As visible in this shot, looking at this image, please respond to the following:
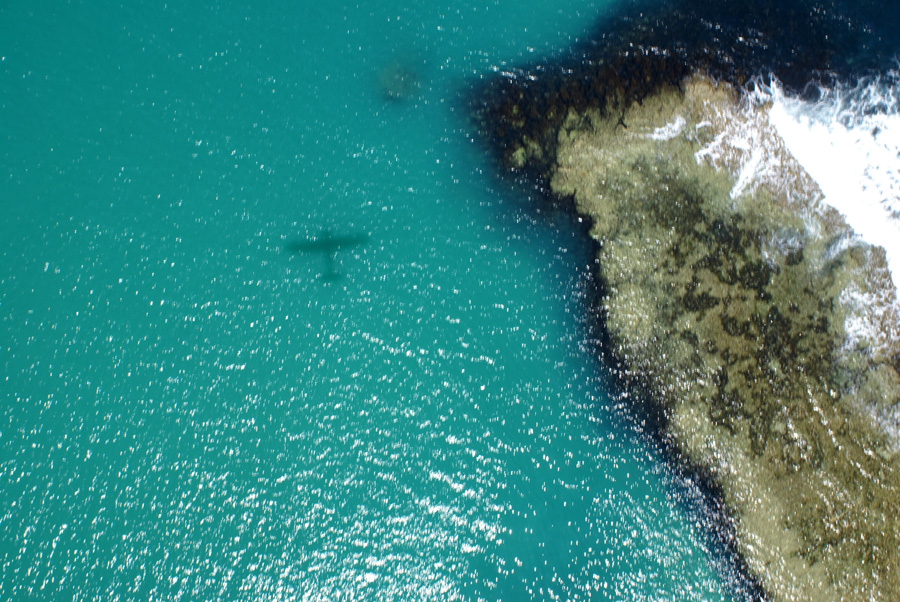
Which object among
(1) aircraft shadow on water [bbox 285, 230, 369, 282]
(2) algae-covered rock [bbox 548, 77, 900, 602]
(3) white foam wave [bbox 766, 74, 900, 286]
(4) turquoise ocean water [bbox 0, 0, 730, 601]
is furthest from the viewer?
(3) white foam wave [bbox 766, 74, 900, 286]

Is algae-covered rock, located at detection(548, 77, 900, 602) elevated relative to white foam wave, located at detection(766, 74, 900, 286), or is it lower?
lower

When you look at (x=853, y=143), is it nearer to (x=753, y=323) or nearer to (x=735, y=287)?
(x=735, y=287)

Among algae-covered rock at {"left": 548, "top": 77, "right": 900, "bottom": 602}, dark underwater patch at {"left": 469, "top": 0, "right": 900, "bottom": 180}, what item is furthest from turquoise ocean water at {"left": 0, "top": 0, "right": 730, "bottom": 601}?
algae-covered rock at {"left": 548, "top": 77, "right": 900, "bottom": 602}

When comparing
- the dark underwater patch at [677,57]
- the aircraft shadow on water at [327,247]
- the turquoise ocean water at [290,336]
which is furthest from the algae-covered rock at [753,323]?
the aircraft shadow on water at [327,247]

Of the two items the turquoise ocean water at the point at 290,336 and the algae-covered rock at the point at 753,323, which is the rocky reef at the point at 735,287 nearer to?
the algae-covered rock at the point at 753,323

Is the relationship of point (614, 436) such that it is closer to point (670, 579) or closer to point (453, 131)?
point (670, 579)

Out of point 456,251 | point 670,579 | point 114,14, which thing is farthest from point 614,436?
point 114,14

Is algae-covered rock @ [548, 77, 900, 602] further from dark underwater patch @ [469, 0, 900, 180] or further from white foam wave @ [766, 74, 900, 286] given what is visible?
white foam wave @ [766, 74, 900, 286]
